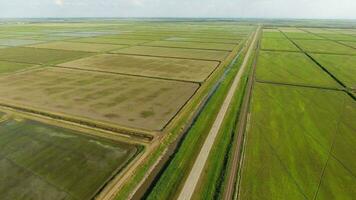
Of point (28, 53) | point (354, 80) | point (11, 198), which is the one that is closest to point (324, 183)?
point (11, 198)

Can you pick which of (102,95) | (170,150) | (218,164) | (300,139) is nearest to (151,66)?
(102,95)

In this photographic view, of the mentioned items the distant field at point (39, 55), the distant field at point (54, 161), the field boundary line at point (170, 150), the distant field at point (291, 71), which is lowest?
the distant field at point (54, 161)

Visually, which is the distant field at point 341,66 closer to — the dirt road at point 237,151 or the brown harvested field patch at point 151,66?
the dirt road at point 237,151

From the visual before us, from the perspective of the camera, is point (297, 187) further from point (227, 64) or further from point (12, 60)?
point (12, 60)

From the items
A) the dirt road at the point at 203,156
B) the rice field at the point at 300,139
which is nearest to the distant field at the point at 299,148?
the rice field at the point at 300,139

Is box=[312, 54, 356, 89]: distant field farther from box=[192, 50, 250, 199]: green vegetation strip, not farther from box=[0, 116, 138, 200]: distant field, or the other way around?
box=[0, 116, 138, 200]: distant field

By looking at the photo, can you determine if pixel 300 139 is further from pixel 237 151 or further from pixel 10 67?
pixel 10 67
